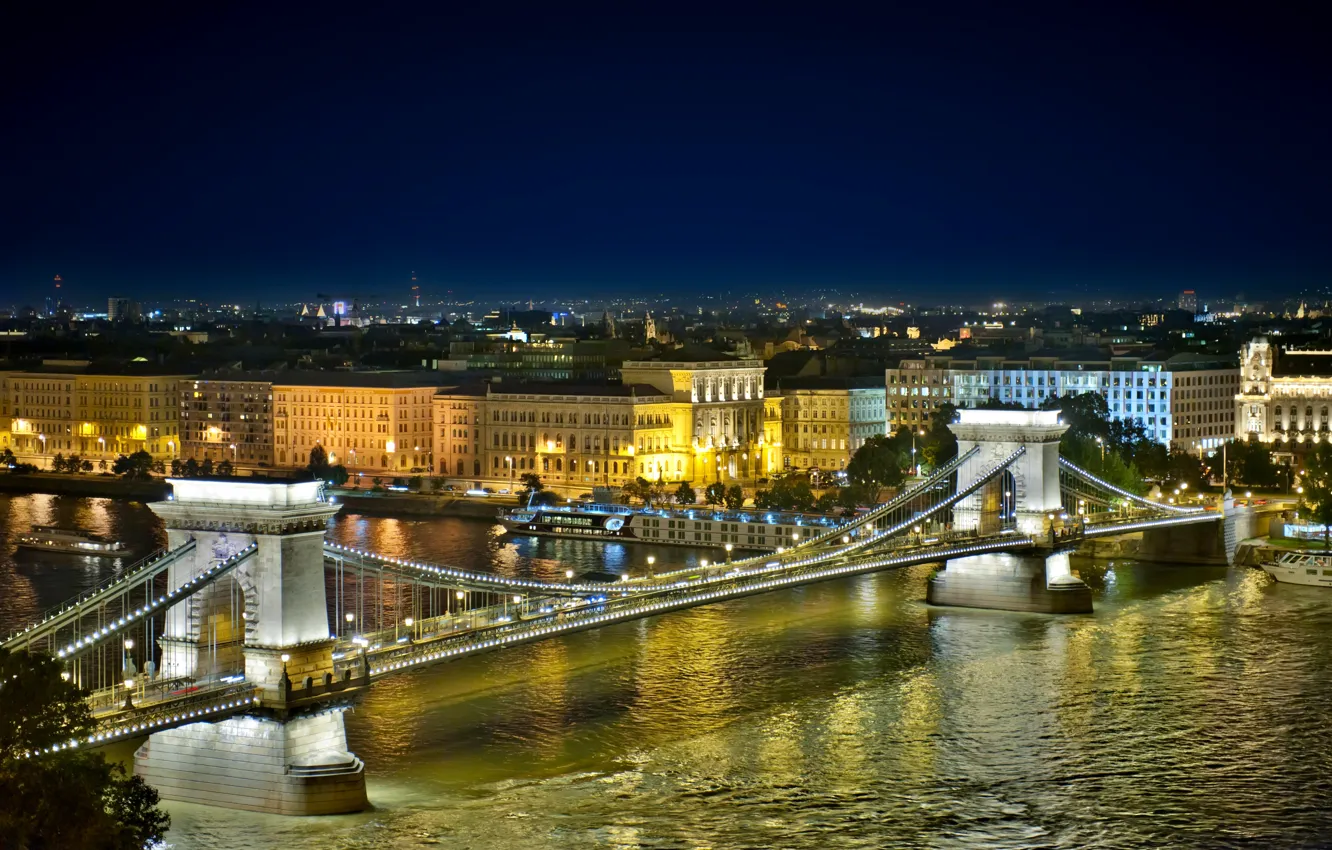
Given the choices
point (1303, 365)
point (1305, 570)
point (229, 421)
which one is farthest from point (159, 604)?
point (229, 421)

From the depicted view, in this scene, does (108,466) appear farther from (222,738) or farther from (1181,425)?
(222,738)

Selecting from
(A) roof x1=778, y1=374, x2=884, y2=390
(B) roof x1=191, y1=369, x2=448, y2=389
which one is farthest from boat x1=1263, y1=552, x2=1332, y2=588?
(B) roof x1=191, y1=369, x2=448, y2=389

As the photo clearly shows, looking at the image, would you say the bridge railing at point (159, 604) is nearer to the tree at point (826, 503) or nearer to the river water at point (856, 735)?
the river water at point (856, 735)

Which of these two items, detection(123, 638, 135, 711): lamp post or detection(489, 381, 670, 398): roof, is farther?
detection(489, 381, 670, 398): roof

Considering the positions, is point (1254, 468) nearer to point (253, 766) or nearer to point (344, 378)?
point (344, 378)

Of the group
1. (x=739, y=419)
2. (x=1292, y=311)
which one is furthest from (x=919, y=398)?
(x=1292, y=311)

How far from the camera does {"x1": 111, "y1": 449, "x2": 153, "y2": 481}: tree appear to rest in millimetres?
56844

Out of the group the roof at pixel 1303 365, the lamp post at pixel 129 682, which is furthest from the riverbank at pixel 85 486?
the lamp post at pixel 129 682

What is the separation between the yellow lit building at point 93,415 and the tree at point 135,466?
15.4 ft

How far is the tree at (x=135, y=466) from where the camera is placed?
56.8 metres

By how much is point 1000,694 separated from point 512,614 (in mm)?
5564

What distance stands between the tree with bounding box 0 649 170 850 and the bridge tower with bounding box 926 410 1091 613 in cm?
1728

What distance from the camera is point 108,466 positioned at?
2416 inches

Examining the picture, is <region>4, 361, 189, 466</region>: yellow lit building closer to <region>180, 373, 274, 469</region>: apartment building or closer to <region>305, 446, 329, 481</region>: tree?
<region>180, 373, 274, 469</region>: apartment building
